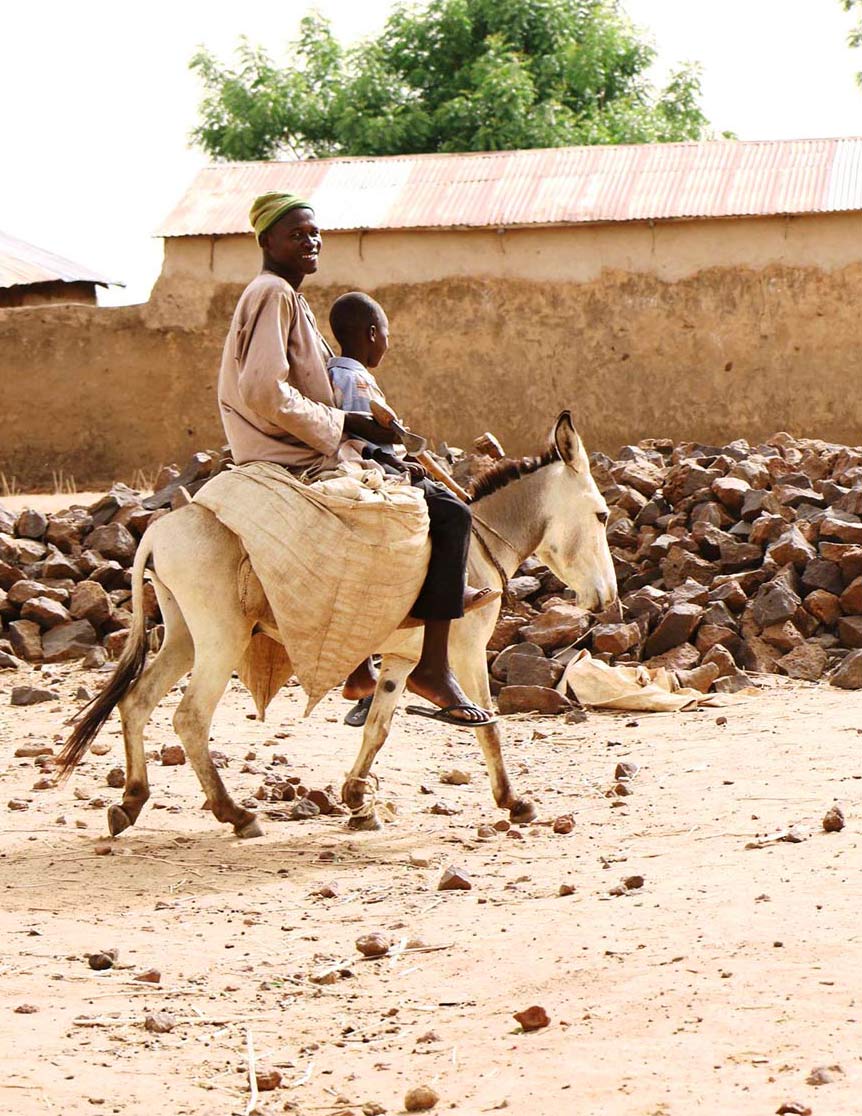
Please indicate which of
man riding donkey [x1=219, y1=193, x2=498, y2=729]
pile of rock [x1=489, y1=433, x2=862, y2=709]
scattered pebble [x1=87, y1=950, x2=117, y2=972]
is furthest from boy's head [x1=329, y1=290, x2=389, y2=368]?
pile of rock [x1=489, y1=433, x2=862, y2=709]

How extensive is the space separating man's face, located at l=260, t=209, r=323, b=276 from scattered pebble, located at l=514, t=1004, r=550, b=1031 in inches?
120

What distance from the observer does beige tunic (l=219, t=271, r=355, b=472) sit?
5594 millimetres

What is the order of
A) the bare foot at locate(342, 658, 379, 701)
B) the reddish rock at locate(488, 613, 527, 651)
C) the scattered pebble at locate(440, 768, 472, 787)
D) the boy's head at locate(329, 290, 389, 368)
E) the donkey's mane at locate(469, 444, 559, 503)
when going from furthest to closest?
the reddish rock at locate(488, 613, 527, 651)
the scattered pebble at locate(440, 768, 472, 787)
the donkey's mane at locate(469, 444, 559, 503)
the bare foot at locate(342, 658, 379, 701)
the boy's head at locate(329, 290, 389, 368)

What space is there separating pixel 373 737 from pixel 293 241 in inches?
77.7

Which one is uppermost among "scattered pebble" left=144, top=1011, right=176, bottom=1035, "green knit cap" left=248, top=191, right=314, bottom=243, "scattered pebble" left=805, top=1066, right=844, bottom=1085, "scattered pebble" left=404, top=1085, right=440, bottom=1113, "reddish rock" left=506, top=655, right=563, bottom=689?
"green knit cap" left=248, top=191, right=314, bottom=243

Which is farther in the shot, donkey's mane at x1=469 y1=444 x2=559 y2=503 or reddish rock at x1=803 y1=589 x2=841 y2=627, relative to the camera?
reddish rock at x1=803 y1=589 x2=841 y2=627

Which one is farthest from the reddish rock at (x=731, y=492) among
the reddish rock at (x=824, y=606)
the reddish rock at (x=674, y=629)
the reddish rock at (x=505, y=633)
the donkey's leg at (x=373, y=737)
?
the donkey's leg at (x=373, y=737)

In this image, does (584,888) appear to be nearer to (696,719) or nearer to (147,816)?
(147,816)

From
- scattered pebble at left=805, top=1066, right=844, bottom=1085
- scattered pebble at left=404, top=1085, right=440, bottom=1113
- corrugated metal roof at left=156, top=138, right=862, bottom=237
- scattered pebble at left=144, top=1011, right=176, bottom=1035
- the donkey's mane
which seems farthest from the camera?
corrugated metal roof at left=156, top=138, right=862, bottom=237

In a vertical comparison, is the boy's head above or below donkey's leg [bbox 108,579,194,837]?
above

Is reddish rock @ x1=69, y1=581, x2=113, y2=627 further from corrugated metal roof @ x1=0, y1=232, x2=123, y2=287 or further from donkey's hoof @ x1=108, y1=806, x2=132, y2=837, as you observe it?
corrugated metal roof @ x1=0, y1=232, x2=123, y2=287

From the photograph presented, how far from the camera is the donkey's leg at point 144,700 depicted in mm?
5957

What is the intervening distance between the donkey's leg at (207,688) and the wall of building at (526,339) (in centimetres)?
970

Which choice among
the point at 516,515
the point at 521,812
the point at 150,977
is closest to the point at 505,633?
the point at 516,515
